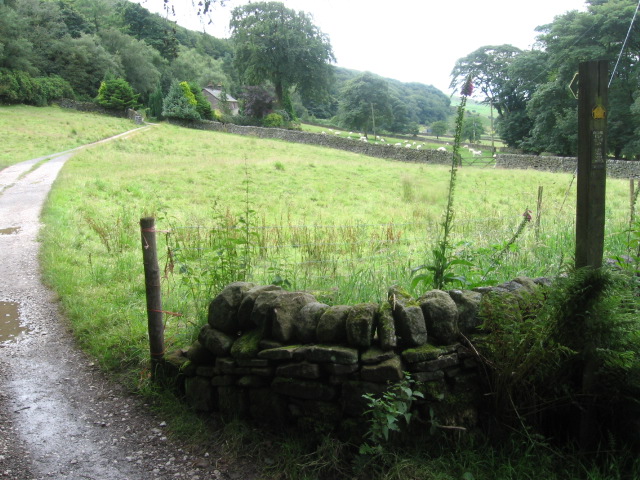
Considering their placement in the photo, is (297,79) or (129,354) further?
(297,79)

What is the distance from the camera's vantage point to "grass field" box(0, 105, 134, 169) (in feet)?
95.4

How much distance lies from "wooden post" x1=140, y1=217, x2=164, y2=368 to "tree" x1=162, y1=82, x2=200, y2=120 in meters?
58.4

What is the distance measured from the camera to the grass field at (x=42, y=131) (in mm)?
29078

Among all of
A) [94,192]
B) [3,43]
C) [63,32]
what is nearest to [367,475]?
[94,192]

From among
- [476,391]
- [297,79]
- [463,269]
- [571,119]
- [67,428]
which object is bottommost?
[67,428]

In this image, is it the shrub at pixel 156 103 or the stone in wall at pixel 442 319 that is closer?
the stone in wall at pixel 442 319

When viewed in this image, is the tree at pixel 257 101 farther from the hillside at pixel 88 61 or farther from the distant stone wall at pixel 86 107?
the distant stone wall at pixel 86 107

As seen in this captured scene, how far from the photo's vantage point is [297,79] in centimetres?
6400

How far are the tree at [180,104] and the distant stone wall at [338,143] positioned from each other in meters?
1.25

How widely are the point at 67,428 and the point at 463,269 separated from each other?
4305 millimetres

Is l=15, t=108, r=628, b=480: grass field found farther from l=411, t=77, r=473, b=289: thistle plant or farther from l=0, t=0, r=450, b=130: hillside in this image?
l=0, t=0, r=450, b=130: hillside

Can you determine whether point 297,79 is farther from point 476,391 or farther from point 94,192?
point 476,391

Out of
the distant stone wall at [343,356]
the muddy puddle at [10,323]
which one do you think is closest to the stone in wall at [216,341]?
the distant stone wall at [343,356]

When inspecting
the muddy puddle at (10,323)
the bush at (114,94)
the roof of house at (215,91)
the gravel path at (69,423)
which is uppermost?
the roof of house at (215,91)
